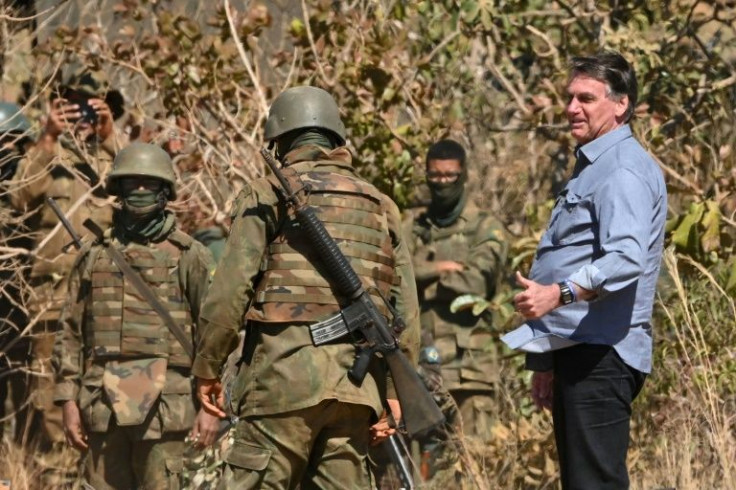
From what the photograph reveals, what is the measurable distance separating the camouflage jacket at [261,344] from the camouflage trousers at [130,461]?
1.86 metres

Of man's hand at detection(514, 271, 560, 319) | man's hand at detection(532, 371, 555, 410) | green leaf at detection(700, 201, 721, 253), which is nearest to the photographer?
man's hand at detection(514, 271, 560, 319)

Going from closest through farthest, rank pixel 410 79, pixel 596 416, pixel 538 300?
pixel 538 300
pixel 596 416
pixel 410 79

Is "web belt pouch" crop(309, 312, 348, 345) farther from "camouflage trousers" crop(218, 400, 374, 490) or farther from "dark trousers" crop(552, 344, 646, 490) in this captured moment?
"dark trousers" crop(552, 344, 646, 490)

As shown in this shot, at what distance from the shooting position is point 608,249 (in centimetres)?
489

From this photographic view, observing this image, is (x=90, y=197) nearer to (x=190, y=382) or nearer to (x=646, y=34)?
(x=190, y=382)

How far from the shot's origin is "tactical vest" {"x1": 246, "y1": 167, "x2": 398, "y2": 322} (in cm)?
546

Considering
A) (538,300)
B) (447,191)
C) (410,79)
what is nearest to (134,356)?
(447,191)

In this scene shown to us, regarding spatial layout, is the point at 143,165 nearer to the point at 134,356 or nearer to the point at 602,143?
the point at 134,356

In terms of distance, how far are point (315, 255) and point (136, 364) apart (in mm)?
2136

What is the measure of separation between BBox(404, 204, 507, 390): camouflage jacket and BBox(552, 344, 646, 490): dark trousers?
417 cm

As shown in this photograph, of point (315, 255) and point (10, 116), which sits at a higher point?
point (10, 116)

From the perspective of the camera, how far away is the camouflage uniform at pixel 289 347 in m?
5.41

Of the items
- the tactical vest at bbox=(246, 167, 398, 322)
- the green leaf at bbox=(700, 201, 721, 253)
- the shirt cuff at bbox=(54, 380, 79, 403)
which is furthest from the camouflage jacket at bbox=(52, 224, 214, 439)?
the green leaf at bbox=(700, 201, 721, 253)

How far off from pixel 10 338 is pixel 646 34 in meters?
4.40
